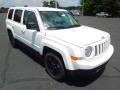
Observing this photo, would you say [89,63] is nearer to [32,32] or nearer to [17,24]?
[32,32]

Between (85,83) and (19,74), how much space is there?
Result: 1974 mm

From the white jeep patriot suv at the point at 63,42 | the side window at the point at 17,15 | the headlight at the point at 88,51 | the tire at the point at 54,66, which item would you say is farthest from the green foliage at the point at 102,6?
the headlight at the point at 88,51

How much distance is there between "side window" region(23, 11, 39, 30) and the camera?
578cm

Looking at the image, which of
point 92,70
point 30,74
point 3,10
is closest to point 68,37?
point 92,70

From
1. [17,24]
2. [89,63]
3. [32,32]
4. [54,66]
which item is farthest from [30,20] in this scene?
[89,63]

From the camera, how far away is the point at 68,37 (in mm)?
4816

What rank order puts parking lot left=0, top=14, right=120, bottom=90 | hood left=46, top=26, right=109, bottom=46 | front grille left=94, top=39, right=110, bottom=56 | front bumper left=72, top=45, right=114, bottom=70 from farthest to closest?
parking lot left=0, top=14, right=120, bottom=90
front grille left=94, top=39, right=110, bottom=56
hood left=46, top=26, right=109, bottom=46
front bumper left=72, top=45, right=114, bottom=70

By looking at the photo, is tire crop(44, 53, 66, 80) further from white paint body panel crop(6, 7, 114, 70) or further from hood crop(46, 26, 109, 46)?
hood crop(46, 26, 109, 46)

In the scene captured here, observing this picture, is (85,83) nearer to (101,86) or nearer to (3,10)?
(101,86)

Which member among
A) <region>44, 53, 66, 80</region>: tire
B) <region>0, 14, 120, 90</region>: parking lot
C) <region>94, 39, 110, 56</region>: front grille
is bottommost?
<region>0, 14, 120, 90</region>: parking lot

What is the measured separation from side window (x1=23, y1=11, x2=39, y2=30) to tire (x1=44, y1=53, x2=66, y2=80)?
3.32 feet

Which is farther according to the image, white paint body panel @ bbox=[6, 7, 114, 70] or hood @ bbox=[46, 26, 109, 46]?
hood @ bbox=[46, 26, 109, 46]

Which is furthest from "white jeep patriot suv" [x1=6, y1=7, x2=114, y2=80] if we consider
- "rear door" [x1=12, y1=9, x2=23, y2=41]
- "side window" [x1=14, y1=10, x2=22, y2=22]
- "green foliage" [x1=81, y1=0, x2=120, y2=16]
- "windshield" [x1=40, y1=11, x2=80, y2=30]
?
"green foliage" [x1=81, y1=0, x2=120, y2=16]

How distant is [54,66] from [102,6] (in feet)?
185
